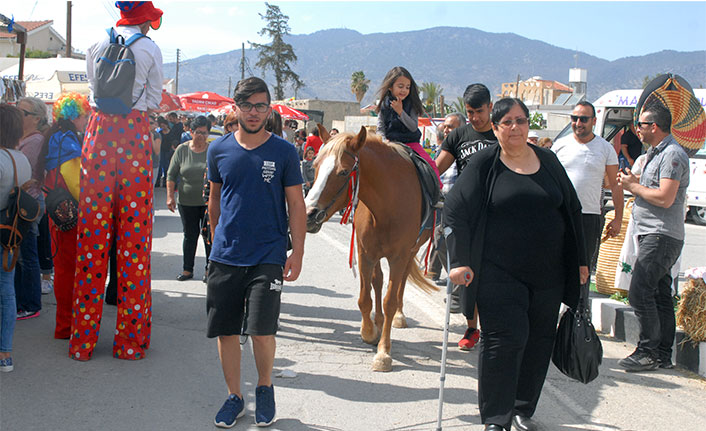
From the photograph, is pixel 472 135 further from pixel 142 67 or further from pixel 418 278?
pixel 142 67

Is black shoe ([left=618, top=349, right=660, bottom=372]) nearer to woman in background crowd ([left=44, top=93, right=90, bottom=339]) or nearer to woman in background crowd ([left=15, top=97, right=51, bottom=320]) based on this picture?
woman in background crowd ([left=44, top=93, right=90, bottom=339])

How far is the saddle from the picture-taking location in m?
5.85

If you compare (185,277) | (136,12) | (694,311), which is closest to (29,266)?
(185,277)

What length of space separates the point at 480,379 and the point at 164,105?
1463 centimetres

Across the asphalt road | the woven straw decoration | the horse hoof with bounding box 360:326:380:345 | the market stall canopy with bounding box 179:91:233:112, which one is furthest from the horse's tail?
the market stall canopy with bounding box 179:91:233:112

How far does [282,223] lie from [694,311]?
385cm

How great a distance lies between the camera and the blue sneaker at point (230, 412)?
3.93 metres

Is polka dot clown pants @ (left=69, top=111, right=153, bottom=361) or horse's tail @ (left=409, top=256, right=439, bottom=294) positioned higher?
polka dot clown pants @ (left=69, top=111, right=153, bottom=361)

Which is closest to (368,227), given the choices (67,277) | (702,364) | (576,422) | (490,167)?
(490,167)

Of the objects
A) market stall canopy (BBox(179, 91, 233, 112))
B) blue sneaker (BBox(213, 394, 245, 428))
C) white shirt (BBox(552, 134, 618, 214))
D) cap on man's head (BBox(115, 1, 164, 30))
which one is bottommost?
blue sneaker (BBox(213, 394, 245, 428))

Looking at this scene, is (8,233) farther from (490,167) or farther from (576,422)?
(576,422)

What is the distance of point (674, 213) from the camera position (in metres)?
5.40

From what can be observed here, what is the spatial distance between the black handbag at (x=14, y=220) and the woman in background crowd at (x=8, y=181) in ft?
0.10

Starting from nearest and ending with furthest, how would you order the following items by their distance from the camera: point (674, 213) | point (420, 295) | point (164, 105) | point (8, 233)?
point (8, 233) < point (674, 213) < point (420, 295) < point (164, 105)
